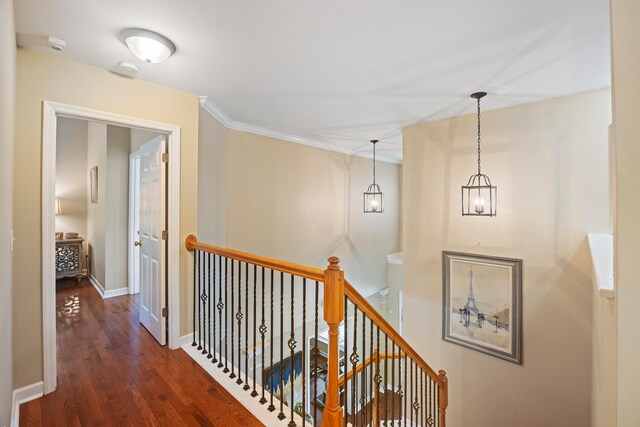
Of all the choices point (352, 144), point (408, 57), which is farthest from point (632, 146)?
point (352, 144)

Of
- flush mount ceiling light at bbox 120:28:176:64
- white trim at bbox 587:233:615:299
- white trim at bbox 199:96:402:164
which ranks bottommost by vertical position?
white trim at bbox 587:233:615:299

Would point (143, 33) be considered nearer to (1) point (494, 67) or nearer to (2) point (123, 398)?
(2) point (123, 398)

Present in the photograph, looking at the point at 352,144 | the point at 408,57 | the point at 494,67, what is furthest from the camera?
the point at 352,144

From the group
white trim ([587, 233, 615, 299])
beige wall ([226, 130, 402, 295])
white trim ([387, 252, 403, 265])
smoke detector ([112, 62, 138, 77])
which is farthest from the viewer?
white trim ([387, 252, 403, 265])

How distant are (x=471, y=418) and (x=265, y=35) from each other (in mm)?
4352

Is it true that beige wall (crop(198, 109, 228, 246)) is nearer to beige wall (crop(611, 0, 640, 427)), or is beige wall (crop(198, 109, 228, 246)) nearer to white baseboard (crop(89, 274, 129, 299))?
white baseboard (crop(89, 274, 129, 299))

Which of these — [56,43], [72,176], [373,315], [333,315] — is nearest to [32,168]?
[56,43]

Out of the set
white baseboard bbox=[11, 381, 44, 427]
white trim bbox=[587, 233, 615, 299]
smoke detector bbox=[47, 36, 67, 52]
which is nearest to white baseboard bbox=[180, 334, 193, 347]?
white baseboard bbox=[11, 381, 44, 427]

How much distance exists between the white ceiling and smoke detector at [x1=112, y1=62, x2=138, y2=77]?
45mm

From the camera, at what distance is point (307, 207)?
4875 millimetres

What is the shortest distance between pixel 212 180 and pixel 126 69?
1.34 m

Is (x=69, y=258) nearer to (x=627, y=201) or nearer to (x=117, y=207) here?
(x=117, y=207)

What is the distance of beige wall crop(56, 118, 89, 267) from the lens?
17.1ft

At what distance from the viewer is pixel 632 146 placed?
98 centimetres
